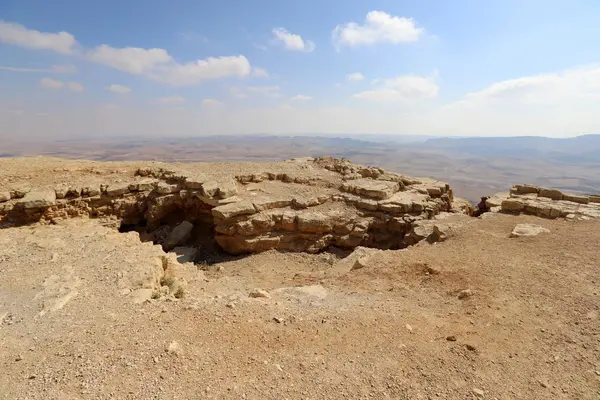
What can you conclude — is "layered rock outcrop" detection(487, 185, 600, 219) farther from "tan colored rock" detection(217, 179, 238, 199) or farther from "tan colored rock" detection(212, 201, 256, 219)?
"tan colored rock" detection(217, 179, 238, 199)

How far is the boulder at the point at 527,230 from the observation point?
1059 centimetres

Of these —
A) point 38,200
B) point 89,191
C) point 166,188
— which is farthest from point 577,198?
point 38,200

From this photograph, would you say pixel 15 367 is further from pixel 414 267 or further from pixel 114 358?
pixel 414 267

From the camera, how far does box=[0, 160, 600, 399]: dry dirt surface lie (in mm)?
4609

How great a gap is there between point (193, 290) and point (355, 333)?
431 centimetres

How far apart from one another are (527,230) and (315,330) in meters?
9.08

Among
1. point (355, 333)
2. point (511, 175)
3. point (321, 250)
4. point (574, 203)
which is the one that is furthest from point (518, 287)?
point (511, 175)

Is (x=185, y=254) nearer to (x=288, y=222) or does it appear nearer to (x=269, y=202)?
(x=269, y=202)

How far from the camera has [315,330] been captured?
5.86m

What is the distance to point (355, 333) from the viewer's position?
5812 mm

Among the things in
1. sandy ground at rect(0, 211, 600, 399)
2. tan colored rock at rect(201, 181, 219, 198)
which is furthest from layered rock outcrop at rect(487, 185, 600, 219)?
tan colored rock at rect(201, 181, 219, 198)

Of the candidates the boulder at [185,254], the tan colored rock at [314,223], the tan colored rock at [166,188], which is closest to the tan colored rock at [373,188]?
the tan colored rock at [314,223]

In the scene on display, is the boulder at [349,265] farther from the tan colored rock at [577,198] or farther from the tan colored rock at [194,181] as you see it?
the tan colored rock at [577,198]

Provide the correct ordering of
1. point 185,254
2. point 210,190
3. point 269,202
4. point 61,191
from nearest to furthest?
point 61,191 → point 185,254 → point 269,202 → point 210,190
